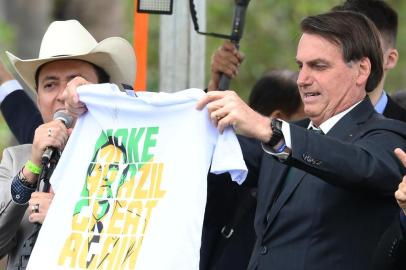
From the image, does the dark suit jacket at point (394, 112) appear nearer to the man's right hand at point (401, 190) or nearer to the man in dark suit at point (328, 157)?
the man in dark suit at point (328, 157)

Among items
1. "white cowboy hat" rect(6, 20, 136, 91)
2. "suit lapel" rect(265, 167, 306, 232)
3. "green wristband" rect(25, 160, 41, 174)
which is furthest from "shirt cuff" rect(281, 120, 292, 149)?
"white cowboy hat" rect(6, 20, 136, 91)

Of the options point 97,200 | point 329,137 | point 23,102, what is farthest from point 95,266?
point 23,102

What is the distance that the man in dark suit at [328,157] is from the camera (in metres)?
4.77

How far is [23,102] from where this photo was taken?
663cm

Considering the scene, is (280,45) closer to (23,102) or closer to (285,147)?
(23,102)

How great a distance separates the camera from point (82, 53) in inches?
235

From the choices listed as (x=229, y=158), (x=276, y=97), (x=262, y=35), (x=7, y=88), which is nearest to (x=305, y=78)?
(x=229, y=158)

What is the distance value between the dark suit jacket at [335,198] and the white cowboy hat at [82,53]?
1.27 m

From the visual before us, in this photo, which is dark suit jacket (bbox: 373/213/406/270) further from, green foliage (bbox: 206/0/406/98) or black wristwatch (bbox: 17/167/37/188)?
green foliage (bbox: 206/0/406/98)

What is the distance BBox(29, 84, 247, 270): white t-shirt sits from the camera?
4934 millimetres

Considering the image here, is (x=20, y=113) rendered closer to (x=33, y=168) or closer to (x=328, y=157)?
(x=33, y=168)

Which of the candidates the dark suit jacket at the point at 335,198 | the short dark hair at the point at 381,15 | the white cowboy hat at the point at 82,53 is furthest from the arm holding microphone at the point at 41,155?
the short dark hair at the point at 381,15

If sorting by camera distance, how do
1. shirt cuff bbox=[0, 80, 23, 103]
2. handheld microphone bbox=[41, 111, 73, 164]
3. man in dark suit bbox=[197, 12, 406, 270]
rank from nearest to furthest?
man in dark suit bbox=[197, 12, 406, 270]
handheld microphone bbox=[41, 111, 73, 164]
shirt cuff bbox=[0, 80, 23, 103]

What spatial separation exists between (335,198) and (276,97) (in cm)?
207
